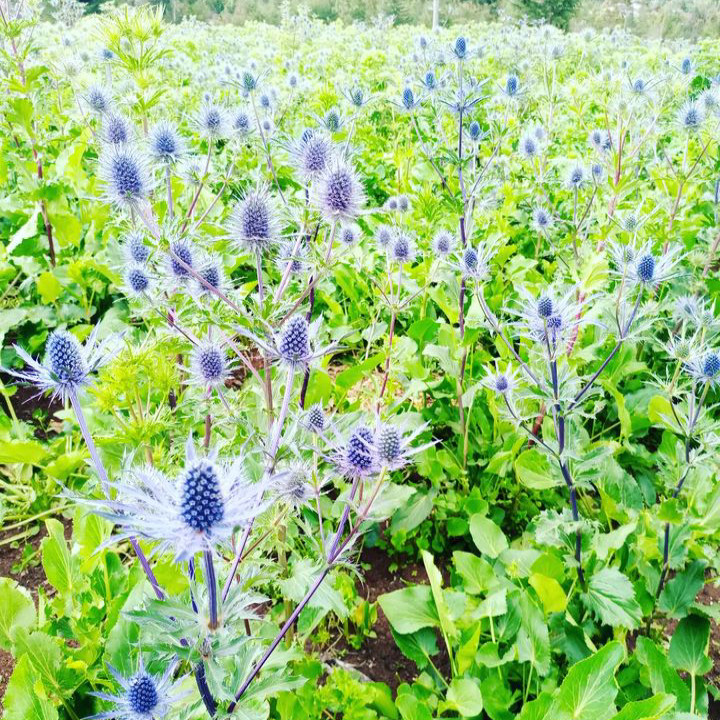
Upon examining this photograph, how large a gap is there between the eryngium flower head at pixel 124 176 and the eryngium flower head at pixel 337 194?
0.49 m

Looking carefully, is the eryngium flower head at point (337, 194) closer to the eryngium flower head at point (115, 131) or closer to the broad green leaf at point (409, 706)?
the eryngium flower head at point (115, 131)

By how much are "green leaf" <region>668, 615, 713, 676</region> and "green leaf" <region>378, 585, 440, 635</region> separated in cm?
68

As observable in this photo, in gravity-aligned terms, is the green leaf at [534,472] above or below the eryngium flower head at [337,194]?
below

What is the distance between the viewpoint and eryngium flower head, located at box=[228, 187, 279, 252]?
1.48 m

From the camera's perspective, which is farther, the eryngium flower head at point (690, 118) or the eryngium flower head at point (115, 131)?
the eryngium flower head at point (690, 118)

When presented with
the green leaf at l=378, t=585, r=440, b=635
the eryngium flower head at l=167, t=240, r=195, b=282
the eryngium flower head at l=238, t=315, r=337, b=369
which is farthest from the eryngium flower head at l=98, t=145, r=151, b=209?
the green leaf at l=378, t=585, r=440, b=635

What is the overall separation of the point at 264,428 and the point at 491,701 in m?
0.94

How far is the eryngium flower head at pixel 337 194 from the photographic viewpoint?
1.46 meters

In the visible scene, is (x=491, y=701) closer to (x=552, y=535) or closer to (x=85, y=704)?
(x=552, y=535)

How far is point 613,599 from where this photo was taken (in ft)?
5.67

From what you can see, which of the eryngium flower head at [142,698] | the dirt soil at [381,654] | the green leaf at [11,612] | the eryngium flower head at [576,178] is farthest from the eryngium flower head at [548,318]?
the eryngium flower head at [576,178]

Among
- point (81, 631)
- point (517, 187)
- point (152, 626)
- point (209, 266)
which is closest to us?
point (152, 626)

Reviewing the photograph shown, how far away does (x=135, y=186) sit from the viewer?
63.6 inches

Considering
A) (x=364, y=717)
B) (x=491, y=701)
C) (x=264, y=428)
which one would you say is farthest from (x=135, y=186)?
(x=491, y=701)
